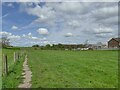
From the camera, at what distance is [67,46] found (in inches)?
5054

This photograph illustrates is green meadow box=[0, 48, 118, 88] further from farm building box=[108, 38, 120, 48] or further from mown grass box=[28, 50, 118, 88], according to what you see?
farm building box=[108, 38, 120, 48]

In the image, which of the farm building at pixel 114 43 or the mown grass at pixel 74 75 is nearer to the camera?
the mown grass at pixel 74 75

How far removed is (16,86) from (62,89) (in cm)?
198

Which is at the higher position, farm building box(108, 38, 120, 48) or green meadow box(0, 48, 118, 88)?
farm building box(108, 38, 120, 48)

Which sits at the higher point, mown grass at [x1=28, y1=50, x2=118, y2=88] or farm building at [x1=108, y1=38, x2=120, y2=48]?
farm building at [x1=108, y1=38, x2=120, y2=48]

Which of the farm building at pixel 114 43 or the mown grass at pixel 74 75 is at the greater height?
the farm building at pixel 114 43

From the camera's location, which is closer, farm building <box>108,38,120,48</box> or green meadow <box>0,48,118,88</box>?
green meadow <box>0,48,118,88</box>

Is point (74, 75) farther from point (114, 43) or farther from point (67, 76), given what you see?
point (114, 43)

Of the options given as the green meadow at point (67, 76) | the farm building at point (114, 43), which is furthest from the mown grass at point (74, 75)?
the farm building at point (114, 43)

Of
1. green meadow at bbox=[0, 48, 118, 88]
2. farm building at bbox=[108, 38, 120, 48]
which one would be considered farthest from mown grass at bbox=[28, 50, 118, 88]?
farm building at bbox=[108, 38, 120, 48]

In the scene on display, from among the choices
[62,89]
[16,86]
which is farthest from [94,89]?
[16,86]

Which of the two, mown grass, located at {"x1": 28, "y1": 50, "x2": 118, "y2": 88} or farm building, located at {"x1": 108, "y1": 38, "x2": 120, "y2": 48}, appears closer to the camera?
mown grass, located at {"x1": 28, "y1": 50, "x2": 118, "y2": 88}

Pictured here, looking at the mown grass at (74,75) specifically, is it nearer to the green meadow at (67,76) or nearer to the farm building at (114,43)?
the green meadow at (67,76)

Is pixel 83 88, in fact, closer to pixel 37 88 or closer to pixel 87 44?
pixel 37 88
